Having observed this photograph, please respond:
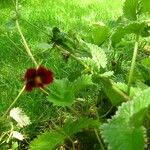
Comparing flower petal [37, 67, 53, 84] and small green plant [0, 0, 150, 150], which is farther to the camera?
flower petal [37, 67, 53, 84]

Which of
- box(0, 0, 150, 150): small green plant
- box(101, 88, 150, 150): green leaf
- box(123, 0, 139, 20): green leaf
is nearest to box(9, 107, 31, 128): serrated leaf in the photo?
box(0, 0, 150, 150): small green plant

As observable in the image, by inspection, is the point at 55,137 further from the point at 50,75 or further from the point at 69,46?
the point at 69,46

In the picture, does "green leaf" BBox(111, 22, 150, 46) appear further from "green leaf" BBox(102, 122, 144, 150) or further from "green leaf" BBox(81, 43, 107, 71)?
"green leaf" BBox(102, 122, 144, 150)

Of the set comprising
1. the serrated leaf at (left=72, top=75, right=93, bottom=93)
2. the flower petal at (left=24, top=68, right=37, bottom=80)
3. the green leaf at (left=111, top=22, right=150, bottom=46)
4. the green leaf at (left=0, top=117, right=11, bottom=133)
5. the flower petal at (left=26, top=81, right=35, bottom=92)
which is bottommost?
the green leaf at (left=0, top=117, right=11, bottom=133)

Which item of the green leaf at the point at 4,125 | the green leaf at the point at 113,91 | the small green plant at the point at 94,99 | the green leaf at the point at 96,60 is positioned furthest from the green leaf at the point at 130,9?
the green leaf at the point at 4,125

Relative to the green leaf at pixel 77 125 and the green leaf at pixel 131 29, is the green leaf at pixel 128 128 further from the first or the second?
the green leaf at pixel 131 29

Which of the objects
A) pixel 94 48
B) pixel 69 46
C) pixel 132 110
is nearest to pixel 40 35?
pixel 69 46
